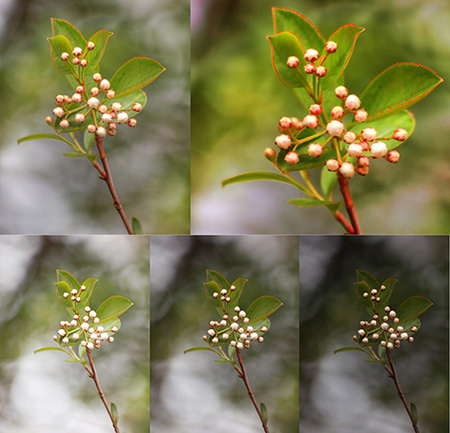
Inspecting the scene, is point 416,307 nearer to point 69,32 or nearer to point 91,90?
point 91,90

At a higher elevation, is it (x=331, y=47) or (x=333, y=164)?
(x=331, y=47)

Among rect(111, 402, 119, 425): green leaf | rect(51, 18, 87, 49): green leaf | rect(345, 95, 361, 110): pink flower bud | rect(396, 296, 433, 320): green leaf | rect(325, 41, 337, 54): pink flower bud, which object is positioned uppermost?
rect(325, 41, 337, 54): pink flower bud

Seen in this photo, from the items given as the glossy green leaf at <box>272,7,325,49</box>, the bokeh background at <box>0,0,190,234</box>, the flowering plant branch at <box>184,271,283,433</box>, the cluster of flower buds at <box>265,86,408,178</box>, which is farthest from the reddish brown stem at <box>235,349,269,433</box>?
the glossy green leaf at <box>272,7,325,49</box>

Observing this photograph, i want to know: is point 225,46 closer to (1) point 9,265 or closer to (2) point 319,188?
(2) point 319,188

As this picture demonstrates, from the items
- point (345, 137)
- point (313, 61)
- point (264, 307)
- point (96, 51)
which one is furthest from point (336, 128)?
point (96, 51)

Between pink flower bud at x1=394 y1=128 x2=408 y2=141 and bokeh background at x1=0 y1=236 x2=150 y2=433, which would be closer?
pink flower bud at x1=394 y1=128 x2=408 y2=141

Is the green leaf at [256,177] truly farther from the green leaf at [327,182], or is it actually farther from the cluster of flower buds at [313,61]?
the cluster of flower buds at [313,61]

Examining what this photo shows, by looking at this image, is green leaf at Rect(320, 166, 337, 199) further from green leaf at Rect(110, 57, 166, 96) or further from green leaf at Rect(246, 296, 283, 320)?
green leaf at Rect(110, 57, 166, 96)
